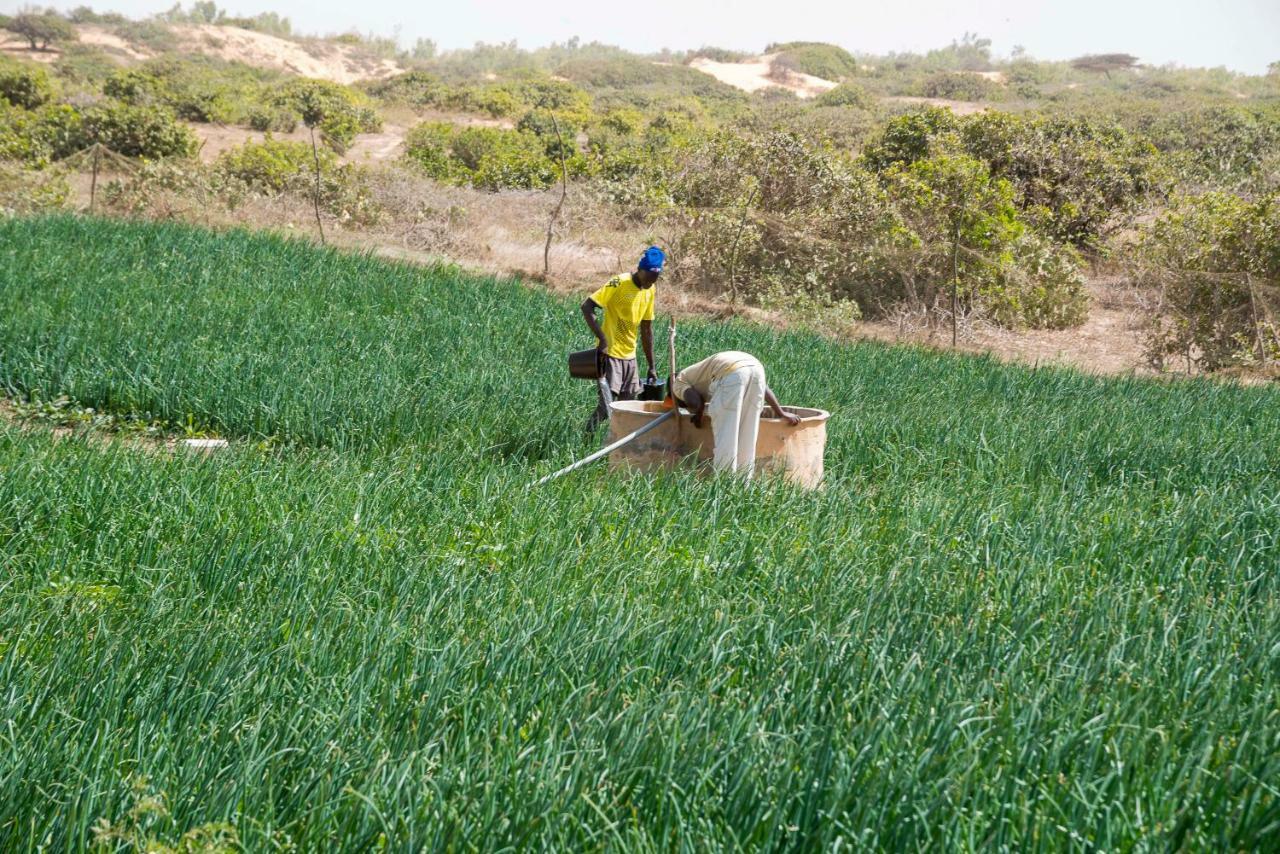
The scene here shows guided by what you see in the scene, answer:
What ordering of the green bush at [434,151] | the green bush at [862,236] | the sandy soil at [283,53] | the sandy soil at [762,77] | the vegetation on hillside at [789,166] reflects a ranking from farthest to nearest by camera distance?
the sandy soil at [762,77]
the sandy soil at [283,53]
the green bush at [434,151]
the vegetation on hillside at [789,166]
the green bush at [862,236]

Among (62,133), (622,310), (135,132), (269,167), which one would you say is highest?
(135,132)

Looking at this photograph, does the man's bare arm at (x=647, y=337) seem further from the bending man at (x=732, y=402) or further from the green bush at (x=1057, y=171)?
the green bush at (x=1057, y=171)

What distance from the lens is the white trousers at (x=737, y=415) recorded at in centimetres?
547

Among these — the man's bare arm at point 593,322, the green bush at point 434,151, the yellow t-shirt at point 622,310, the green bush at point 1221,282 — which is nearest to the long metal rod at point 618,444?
the man's bare arm at point 593,322

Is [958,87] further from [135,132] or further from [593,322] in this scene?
[593,322]

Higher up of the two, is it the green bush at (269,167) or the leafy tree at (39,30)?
the leafy tree at (39,30)

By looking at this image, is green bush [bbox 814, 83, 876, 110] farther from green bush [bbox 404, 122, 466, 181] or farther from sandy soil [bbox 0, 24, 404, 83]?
sandy soil [bbox 0, 24, 404, 83]

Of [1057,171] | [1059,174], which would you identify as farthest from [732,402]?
[1059,174]

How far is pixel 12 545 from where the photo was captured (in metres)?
4.03

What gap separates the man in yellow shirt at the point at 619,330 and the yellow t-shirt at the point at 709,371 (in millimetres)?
933

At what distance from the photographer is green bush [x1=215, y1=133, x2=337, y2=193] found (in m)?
20.7

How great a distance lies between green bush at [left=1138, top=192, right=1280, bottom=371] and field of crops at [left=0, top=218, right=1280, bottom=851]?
677 centimetres

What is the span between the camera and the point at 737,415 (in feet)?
18.1

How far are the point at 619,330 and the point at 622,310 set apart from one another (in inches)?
5.2
